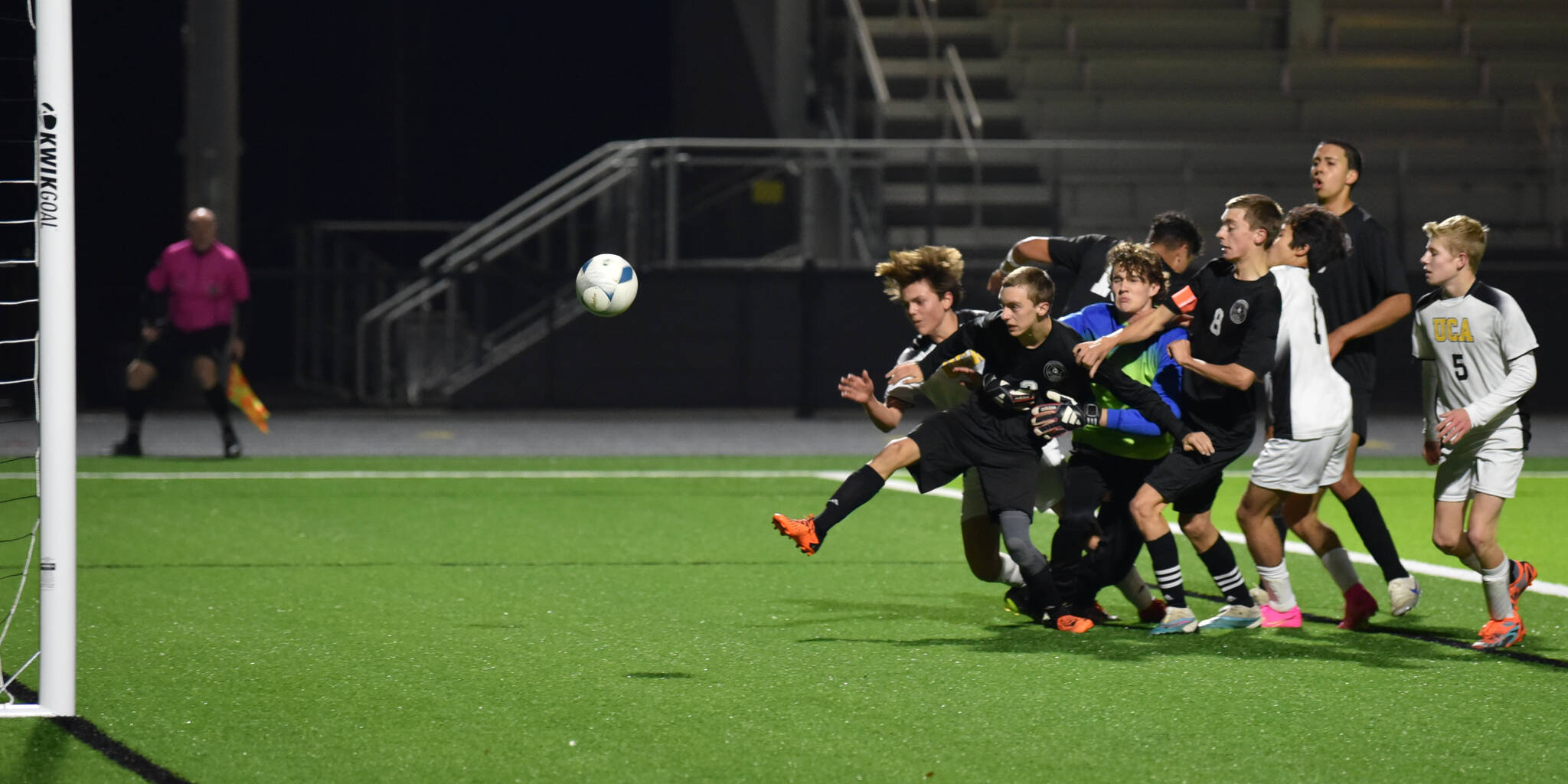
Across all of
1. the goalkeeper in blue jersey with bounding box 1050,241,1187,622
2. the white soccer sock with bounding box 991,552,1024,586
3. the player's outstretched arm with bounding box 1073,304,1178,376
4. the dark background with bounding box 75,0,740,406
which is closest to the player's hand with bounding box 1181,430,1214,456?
the goalkeeper in blue jersey with bounding box 1050,241,1187,622

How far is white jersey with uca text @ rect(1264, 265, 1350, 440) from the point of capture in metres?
6.30

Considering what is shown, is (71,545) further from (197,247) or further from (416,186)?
(416,186)

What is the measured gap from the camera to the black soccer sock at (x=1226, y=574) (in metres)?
6.55

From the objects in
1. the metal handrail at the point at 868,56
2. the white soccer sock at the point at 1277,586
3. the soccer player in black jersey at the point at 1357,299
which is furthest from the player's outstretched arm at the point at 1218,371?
the metal handrail at the point at 868,56

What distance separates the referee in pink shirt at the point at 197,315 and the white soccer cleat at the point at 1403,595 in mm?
9015

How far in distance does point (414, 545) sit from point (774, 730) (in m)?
4.46

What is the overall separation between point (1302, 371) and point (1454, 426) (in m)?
0.56

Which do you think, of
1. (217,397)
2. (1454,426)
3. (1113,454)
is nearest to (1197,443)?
(1113,454)

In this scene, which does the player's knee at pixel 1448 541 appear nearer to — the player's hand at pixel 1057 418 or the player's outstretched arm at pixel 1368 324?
the player's outstretched arm at pixel 1368 324

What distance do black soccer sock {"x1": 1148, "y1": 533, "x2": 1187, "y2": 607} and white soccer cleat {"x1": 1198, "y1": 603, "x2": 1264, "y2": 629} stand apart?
0.49 feet

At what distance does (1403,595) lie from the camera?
21.9 ft

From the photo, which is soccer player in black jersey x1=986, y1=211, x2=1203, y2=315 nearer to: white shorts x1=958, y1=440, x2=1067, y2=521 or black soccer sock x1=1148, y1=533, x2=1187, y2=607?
white shorts x1=958, y1=440, x2=1067, y2=521

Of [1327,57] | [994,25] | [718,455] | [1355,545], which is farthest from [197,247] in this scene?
[1327,57]

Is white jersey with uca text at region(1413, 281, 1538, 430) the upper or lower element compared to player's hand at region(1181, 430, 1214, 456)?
upper
